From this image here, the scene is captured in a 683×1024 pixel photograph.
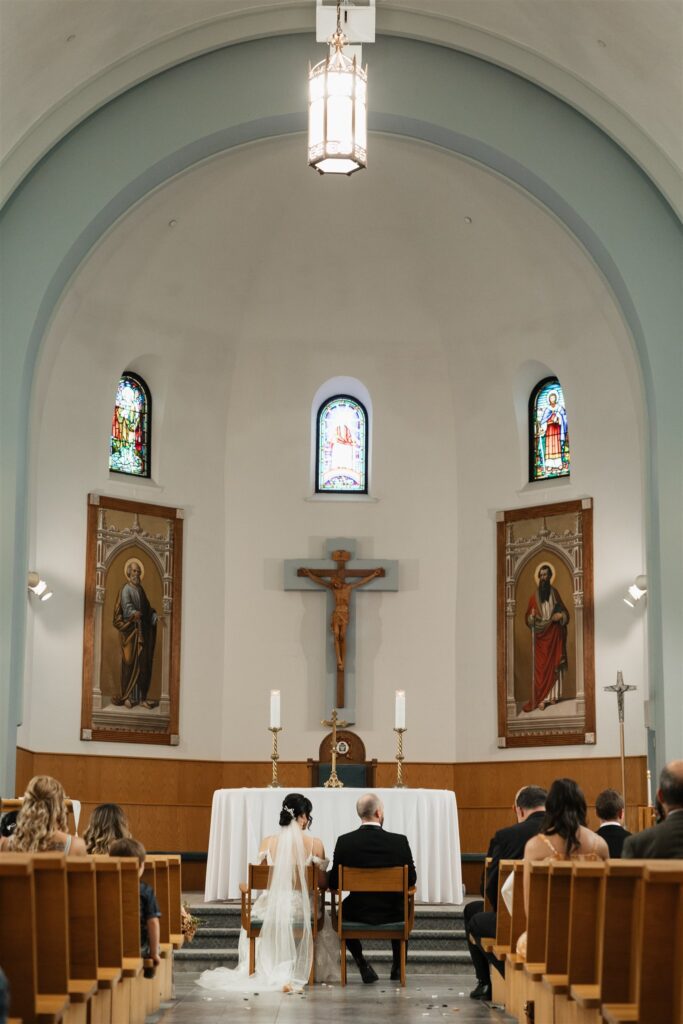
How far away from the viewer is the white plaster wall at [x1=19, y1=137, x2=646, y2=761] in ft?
45.0

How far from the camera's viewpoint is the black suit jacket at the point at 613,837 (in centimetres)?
740

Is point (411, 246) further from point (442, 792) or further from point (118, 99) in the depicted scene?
point (442, 792)

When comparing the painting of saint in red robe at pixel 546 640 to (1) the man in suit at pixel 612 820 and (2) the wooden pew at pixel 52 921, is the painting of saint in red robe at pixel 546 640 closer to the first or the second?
(1) the man in suit at pixel 612 820

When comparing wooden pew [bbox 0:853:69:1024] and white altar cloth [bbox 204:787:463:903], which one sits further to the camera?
white altar cloth [bbox 204:787:463:903]

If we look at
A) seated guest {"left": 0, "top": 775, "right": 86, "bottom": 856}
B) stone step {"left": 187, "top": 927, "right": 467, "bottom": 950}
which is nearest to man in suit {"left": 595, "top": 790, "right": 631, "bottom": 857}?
stone step {"left": 187, "top": 927, "right": 467, "bottom": 950}

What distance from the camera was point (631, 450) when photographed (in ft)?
44.9

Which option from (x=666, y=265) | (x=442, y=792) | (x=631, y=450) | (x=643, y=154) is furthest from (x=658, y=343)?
(x=442, y=792)

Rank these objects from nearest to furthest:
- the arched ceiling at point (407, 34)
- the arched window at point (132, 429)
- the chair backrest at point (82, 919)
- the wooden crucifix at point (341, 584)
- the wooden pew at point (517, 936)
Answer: the chair backrest at point (82, 919) → the wooden pew at point (517, 936) → the arched ceiling at point (407, 34) → the arched window at point (132, 429) → the wooden crucifix at point (341, 584)

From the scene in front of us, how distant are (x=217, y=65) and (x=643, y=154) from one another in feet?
11.9

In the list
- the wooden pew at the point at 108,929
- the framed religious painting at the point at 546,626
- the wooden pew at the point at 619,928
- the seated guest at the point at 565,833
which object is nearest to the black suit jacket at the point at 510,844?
the seated guest at the point at 565,833

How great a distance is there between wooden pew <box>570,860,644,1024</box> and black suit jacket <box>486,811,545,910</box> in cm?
321

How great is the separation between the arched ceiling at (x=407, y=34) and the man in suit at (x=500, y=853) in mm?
5518

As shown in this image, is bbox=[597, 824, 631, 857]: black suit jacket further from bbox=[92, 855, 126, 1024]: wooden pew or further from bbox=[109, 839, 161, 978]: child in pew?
bbox=[92, 855, 126, 1024]: wooden pew

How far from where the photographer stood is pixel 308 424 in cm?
1539
